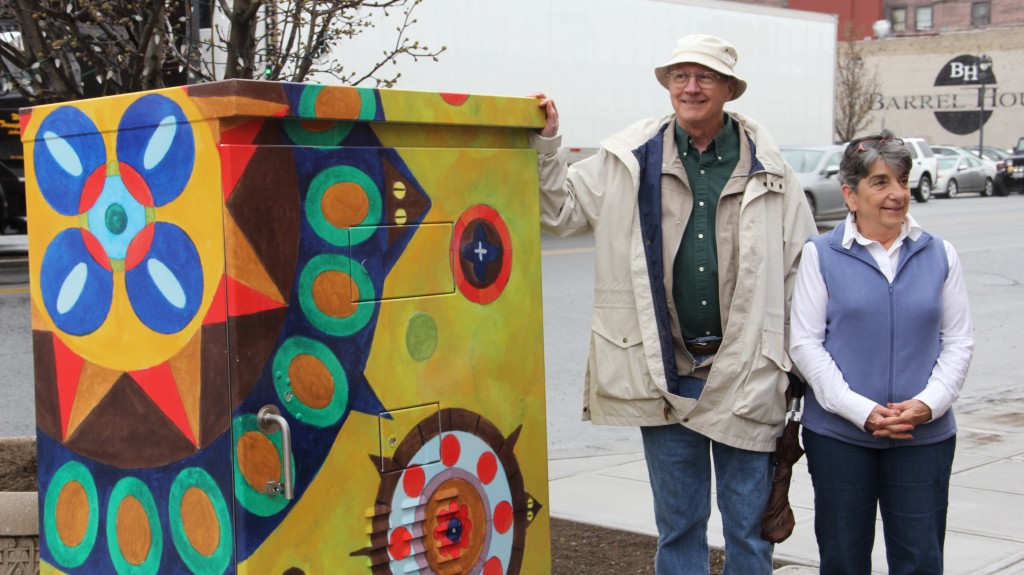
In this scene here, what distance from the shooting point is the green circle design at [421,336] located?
294 centimetres

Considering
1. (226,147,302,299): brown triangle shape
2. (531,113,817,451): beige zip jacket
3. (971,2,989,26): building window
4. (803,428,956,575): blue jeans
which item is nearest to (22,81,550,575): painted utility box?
(226,147,302,299): brown triangle shape

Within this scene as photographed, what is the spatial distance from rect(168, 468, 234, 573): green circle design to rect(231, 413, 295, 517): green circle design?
2.0 inches

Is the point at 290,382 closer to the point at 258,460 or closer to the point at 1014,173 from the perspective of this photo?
the point at 258,460

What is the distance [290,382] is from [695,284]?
1300 millimetres

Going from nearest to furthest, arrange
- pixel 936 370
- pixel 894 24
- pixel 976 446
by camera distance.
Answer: pixel 936 370 < pixel 976 446 < pixel 894 24

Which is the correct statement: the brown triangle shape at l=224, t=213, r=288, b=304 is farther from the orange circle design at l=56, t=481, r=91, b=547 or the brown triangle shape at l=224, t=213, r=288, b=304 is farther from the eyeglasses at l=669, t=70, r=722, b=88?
the eyeglasses at l=669, t=70, r=722, b=88

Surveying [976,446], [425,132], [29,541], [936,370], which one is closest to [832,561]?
[936,370]

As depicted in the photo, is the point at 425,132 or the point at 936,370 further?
the point at 936,370

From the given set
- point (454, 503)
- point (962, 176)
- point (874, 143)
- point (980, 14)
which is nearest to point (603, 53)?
point (874, 143)

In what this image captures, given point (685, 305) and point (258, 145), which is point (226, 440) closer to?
point (258, 145)

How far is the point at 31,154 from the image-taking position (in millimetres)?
3133

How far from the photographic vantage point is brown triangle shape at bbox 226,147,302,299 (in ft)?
8.51

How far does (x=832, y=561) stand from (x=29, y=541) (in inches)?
92.5

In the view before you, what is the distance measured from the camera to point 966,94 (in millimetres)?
53250
